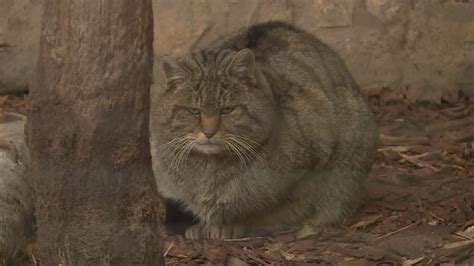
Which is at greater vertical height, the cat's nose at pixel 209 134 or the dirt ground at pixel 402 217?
the cat's nose at pixel 209 134

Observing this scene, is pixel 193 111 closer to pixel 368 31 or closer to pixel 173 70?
pixel 173 70

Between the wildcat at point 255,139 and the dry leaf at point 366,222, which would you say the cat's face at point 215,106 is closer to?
the wildcat at point 255,139

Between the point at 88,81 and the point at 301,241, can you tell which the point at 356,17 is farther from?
the point at 88,81

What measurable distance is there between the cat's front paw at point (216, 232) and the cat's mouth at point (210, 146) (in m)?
0.47

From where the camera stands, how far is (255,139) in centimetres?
600

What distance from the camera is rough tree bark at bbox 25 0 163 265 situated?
4.16 m

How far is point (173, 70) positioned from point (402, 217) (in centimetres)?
161

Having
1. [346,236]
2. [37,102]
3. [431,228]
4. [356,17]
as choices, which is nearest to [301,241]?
[346,236]

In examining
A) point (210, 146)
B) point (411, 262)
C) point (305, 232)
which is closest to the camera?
point (411, 262)

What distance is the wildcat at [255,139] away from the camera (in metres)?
5.92

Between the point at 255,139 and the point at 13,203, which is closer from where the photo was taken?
the point at 13,203

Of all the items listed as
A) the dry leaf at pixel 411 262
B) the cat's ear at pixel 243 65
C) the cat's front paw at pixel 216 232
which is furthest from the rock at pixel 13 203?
the dry leaf at pixel 411 262

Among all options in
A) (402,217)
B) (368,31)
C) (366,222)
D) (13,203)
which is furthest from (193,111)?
(368,31)

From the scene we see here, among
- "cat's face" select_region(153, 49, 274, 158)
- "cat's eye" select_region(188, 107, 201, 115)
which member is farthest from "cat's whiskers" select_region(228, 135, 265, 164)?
"cat's eye" select_region(188, 107, 201, 115)
